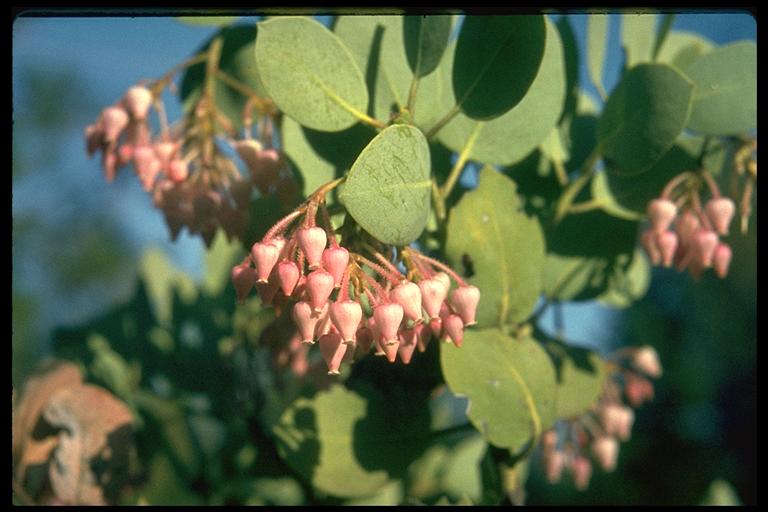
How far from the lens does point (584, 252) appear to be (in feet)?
3.48

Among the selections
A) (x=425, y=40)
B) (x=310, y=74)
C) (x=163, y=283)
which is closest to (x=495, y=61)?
(x=425, y=40)

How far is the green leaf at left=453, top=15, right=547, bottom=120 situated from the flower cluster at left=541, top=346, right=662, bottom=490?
688 mm

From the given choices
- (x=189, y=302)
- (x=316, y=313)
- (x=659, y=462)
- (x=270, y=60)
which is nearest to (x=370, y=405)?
(x=316, y=313)

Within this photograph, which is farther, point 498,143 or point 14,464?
point 14,464

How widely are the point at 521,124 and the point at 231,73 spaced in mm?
429

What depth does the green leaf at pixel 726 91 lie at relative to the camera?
0.96 m

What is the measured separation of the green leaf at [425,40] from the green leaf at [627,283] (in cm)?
44

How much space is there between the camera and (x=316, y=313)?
2.26 feet

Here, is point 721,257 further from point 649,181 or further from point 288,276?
point 288,276

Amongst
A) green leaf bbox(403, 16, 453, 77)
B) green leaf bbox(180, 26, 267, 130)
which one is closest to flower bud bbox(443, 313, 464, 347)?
green leaf bbox(403, 16, 453, 77)

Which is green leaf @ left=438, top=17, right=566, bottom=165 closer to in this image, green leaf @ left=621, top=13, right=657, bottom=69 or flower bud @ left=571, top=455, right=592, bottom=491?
green leaf @ left=621, top=13, right=657, bottom=69

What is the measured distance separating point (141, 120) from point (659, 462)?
1.82 metres

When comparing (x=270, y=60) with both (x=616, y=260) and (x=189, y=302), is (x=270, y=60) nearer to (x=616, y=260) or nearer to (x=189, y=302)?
(x=616, y=260)

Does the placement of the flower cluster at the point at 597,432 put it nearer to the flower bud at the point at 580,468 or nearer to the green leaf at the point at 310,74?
the flower bud at the point at 580,468
